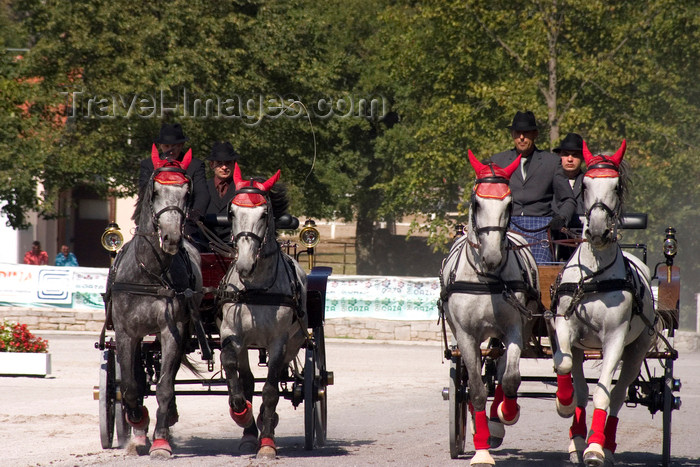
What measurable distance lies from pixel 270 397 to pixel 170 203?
180 cm

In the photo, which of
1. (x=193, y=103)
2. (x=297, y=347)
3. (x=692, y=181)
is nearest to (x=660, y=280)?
(x=297, y=347)

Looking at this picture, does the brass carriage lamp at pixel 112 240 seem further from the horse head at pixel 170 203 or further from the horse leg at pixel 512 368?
the horse leg at pixel 512 368

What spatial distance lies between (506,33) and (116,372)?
22868mm

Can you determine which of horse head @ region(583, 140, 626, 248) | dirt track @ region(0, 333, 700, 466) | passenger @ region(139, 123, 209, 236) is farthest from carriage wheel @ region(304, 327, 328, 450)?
horse head @ region(583, 140, 626, 248)

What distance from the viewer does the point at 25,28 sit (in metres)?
27.1

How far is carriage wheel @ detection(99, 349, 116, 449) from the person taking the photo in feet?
29.2

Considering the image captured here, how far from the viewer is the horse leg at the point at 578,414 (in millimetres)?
8230

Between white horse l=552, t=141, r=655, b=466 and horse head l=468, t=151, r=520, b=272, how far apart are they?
0.62m

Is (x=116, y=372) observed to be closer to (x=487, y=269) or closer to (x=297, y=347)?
(x=297, y=347)

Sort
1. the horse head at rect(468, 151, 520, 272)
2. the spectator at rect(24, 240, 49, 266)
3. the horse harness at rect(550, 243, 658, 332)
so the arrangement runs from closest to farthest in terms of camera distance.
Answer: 1. the horse head at rect(468, 151, 520, 272)
2. the horse harness at rect(550, 243, 658, 332)
3. the spectator at rect(24, 240, 49, 266)

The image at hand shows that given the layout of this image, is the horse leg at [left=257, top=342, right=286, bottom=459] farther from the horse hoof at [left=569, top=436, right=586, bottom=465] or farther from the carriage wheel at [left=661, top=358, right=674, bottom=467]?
the carriage wheel at [left=661, top=358, right=674, bottom=467]

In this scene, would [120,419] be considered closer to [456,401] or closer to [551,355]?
[456,401]

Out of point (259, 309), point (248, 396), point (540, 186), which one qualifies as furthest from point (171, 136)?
point (540, 186)

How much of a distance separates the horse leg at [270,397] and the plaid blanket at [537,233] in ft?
7.83
